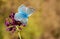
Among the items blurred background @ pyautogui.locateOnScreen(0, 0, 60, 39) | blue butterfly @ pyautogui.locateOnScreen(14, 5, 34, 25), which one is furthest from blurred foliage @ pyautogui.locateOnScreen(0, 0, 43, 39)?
blue butterfly @ pyautogui.locateOnScreen(14, 5, 34, 25)

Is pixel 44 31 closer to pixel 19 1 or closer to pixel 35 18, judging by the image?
pixel 35 18

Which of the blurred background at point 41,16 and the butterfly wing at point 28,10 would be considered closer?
the butterfly wing at point 28,10

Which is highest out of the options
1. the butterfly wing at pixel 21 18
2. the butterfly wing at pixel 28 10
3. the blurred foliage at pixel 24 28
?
the butterfly wing at pixel 28 10

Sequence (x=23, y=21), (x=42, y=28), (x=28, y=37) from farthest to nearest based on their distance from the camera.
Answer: (x=42, y=28)
(x=28, y=37)
(x=23, y=21)

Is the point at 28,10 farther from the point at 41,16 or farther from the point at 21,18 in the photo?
the point at 41,16

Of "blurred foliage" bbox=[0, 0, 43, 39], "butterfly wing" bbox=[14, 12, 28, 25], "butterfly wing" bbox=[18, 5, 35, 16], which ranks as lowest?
"blurred foliage" bbox=[0, 0, 43, 39]

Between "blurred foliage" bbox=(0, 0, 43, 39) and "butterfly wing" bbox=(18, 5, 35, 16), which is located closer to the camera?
"butterfly wing" bbox=(18, 5, 35, 16)

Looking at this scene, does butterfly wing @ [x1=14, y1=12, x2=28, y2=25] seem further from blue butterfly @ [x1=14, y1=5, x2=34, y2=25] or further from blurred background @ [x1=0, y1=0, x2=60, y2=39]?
blurred background @ [x1=0, y1=0, x2=60, y2=39]

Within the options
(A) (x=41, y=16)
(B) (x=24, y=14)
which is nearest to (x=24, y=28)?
(A) (x=41, y=16)

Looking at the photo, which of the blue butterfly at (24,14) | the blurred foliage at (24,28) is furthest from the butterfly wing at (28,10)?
the blurred foliage at (24,28)

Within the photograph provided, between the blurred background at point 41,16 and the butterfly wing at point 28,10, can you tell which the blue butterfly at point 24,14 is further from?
the blurred background at point 41,16

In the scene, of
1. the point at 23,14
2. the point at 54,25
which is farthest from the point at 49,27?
the point at 23,14
